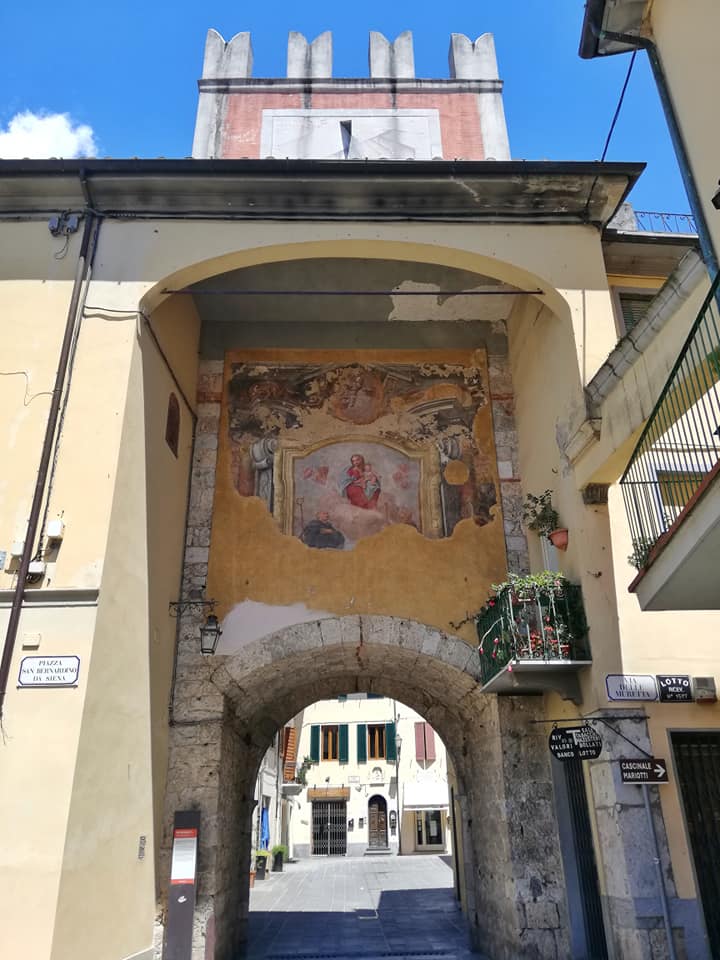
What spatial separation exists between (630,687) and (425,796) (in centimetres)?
1940

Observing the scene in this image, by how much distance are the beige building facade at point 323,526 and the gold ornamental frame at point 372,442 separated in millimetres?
40

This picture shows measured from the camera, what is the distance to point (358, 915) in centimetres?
1199

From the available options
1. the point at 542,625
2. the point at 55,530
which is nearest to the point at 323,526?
the point at 542,625

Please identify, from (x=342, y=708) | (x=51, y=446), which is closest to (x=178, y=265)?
(x=51, y=446)

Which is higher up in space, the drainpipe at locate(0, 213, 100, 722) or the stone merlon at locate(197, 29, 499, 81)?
the stone merlon at locate(197, 29, 499, 81)

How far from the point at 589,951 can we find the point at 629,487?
448cm

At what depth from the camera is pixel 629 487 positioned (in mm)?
6441

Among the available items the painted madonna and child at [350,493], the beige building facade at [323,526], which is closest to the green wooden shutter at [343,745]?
the beige building facade at [323,526]

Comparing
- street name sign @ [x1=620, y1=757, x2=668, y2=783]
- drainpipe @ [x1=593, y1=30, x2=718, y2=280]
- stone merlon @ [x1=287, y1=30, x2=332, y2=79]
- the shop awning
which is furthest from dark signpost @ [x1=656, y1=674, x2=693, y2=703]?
the shop awning

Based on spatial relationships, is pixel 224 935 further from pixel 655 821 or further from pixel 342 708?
pixel 342 708

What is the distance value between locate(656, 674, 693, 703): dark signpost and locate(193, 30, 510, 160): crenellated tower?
25.1ft

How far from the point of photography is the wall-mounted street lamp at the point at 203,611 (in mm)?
7918

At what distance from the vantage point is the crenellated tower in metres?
10.5

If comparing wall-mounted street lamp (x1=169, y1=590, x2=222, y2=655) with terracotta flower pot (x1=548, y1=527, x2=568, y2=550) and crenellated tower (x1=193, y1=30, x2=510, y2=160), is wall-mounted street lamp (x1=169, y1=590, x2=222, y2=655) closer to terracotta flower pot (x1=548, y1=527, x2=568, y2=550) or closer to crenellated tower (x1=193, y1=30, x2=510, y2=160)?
terracotta flower pot (x1=548, y1=527, x2=568, y2=550)
